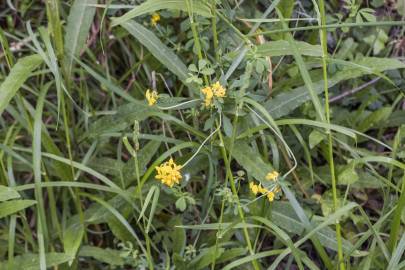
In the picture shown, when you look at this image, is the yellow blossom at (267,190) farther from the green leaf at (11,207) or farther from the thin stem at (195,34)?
the green leaf at (11,207)

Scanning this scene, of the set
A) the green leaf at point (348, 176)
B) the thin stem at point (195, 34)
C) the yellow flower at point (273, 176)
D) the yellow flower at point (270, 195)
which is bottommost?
the green leaf at point (348, 176)

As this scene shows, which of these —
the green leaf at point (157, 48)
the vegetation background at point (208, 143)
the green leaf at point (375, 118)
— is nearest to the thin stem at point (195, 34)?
the vegetation background at point (208, 143)

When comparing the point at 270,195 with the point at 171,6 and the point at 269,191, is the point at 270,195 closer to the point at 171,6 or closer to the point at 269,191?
the point at 269,191

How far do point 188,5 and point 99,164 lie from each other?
2.39 feet

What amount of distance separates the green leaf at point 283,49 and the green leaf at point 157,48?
239 mm

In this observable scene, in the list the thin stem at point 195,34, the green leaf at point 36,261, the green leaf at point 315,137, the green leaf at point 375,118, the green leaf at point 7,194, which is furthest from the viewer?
the green leaf at point 375,118

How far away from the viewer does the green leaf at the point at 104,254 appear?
1.77m

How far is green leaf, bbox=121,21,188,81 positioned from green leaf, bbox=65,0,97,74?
15cm

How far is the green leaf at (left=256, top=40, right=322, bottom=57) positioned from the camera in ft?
5.24

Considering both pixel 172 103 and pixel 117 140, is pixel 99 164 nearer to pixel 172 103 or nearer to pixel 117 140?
pixel 117 140

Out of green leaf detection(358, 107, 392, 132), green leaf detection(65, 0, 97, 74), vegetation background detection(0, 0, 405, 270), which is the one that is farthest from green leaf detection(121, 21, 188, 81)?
green leaf detection(358, 107, 392, 132)

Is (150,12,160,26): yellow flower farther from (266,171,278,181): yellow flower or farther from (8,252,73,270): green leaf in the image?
(8,252,73,270): green leaf

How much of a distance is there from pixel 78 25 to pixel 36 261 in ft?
2.33

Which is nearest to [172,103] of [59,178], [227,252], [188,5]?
[188,5]
